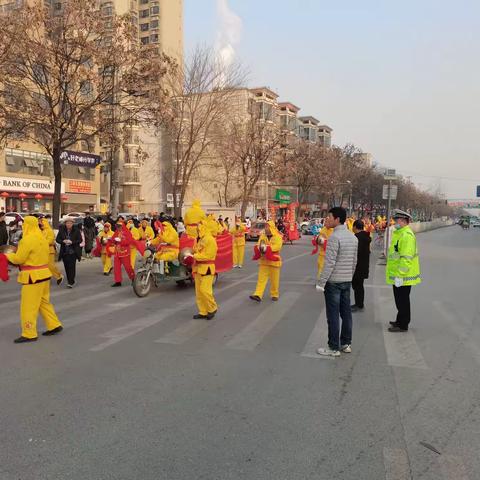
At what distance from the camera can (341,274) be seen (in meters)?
5.75

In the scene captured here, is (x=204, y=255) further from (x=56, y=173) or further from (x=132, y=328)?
(x=56, y=173)

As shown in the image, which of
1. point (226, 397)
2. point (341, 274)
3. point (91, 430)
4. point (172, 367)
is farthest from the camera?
point (341, 274)

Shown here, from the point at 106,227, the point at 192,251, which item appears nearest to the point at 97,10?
the point at 106,227

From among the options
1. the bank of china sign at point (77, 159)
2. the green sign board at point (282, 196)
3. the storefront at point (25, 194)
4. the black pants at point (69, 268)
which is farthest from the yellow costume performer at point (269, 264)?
the green sign board at point (282, 196)

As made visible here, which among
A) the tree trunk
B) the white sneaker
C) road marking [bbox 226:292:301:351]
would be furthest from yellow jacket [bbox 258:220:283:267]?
the tree trunk

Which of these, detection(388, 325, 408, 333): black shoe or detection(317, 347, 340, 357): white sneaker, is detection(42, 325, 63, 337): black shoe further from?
detection(388, 325, 408, 333): black shoe

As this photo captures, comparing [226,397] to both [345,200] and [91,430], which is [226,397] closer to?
[91,430]

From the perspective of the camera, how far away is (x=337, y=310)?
582cm

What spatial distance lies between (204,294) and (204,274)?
0.33m

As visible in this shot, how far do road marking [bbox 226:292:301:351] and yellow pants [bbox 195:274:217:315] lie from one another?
778 mm

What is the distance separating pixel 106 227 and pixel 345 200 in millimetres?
57343

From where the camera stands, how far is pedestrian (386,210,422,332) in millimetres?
A: 6914

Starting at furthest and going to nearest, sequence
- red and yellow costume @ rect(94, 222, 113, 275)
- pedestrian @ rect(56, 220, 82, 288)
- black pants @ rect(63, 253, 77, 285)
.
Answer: red and yellow costume @ rect(94, 222, 113, 275) < black pants @ rect(63, 253, 77, 285) < pedestrian @ rect(56, 220, 82, 288)

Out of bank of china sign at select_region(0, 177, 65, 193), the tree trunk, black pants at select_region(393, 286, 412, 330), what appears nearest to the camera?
black pants at select_region(393, 286, 412, 330)
